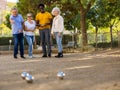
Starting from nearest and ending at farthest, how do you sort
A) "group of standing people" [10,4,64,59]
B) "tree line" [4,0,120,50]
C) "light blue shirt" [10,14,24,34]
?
"group of standing people" [10,4,64,59] → "light blue shirt" [10,14,24,34] → "tree line" [4,0,120,50]

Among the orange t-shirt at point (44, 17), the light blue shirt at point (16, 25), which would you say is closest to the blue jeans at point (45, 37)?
the orange t-shirt at point (44, 17)

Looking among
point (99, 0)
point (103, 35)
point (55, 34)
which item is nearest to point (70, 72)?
point (55, 34)

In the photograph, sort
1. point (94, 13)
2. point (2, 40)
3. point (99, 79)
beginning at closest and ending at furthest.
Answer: point (99, 79) → point (94, 13) → point (2, 40)

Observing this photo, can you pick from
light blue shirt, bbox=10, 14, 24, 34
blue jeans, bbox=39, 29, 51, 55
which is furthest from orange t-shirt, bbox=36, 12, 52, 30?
light blue shirt, bbox=10, 14, 24, 34

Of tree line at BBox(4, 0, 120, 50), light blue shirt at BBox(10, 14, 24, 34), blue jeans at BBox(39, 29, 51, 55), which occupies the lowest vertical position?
blue jeans at BBox(39, 29, 51, 55)

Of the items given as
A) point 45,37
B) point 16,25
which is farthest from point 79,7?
point 16,25

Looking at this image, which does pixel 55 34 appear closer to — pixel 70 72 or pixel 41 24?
pixel 41 24

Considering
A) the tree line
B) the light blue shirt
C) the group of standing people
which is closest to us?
the group of standing people

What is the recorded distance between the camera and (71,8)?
30.3m

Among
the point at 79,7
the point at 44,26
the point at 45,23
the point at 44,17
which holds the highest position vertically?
the point at 79,7

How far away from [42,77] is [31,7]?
81.0 feet

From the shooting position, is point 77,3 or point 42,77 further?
point 77,3

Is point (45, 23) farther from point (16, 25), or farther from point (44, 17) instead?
point (16, 25)

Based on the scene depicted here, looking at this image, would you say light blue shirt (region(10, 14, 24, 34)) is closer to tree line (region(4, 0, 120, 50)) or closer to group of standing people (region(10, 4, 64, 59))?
group of standing people (region(10, 4, 64, 59))
